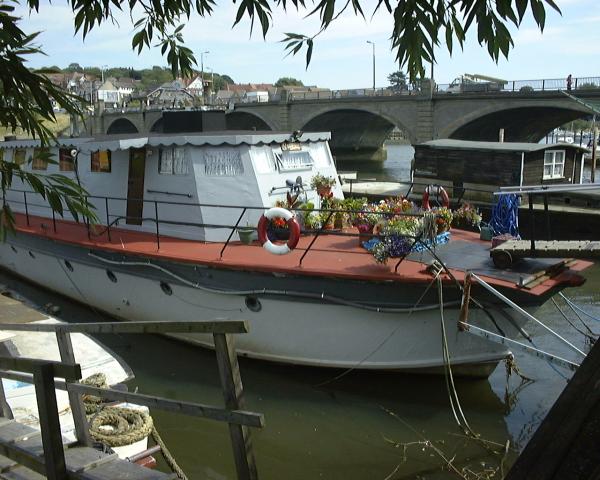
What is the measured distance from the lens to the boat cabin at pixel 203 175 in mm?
9547

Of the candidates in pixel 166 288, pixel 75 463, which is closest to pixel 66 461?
pixel 75 463

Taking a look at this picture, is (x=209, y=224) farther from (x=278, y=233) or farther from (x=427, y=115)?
(x=427, y=115)

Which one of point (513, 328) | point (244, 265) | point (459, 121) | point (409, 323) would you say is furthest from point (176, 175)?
point (459, 121)

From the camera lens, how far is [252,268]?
8047mm

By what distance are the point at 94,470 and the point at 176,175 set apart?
6807 mm

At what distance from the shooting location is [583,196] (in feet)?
57.2

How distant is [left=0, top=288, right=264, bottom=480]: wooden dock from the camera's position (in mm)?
3055

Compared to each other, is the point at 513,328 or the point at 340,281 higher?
the point at 340,281

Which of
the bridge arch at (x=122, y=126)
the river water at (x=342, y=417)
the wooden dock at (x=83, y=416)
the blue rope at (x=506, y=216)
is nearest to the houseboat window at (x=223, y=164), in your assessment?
the river water at (x=342, y=417)

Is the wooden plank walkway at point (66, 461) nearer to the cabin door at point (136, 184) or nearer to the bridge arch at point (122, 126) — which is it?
the cabin door at point (136, 184)

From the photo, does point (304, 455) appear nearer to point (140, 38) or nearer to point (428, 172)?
point (140, 38)

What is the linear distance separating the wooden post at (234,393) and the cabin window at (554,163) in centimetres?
1764

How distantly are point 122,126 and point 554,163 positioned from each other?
6220cm

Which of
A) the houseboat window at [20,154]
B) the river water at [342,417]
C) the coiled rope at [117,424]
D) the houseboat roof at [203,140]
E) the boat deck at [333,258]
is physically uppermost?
the houseboat roof at [203,140]
